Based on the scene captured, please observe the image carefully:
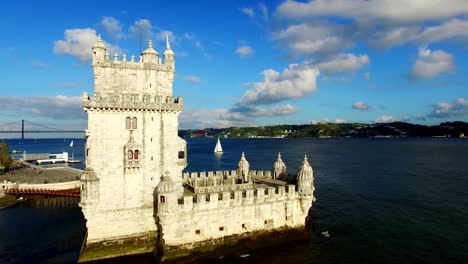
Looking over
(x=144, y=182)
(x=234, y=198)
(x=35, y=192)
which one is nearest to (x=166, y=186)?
(x=144, y=182)

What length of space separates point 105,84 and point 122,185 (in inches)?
403

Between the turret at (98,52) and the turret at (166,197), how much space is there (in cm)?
1313

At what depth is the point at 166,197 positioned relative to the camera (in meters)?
29.4

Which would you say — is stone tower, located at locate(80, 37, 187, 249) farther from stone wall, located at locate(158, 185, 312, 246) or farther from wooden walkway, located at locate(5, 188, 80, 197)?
wooden walkway, located at locate(5, 188, 80, 197)

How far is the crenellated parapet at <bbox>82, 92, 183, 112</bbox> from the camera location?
29.7 meters

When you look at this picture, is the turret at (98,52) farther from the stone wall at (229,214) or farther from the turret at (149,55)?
the stone wall at (229,214)

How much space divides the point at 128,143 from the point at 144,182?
445 cm

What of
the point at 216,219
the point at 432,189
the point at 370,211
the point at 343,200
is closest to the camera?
the point at 216,219

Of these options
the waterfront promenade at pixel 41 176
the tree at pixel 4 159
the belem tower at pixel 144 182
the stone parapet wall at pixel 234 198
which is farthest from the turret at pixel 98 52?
the tree at pixel 4 159

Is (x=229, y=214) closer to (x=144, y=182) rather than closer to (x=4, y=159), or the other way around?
(x=144, y=182)

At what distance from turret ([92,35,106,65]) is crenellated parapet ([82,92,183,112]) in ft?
10.5

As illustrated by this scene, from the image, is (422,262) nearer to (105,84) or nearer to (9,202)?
(105,84)

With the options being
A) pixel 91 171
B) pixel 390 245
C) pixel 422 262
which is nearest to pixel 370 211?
pixel 390 245

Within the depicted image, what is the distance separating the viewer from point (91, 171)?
29750 mm
